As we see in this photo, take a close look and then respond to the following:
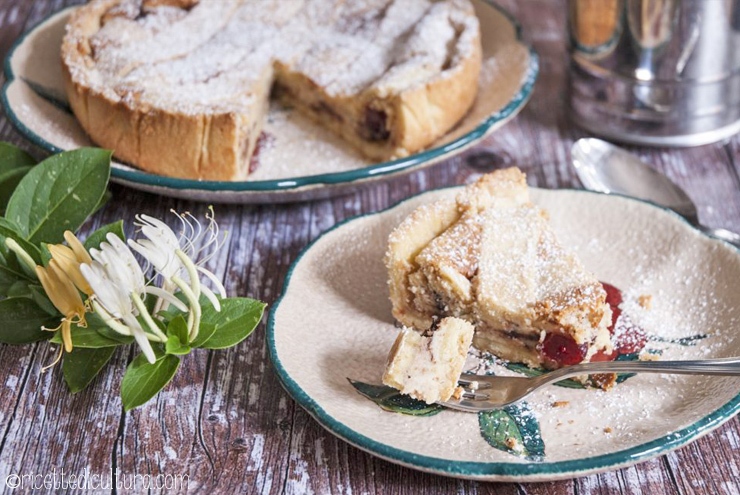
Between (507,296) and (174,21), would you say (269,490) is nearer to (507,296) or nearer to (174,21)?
(507,296)

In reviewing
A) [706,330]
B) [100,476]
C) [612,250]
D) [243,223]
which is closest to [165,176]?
[243,223]

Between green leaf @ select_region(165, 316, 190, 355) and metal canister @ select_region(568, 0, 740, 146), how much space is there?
1344 millimetres

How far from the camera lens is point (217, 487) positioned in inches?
55.1

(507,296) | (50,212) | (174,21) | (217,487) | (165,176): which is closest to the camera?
(217,487)

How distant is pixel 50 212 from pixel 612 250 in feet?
3.73

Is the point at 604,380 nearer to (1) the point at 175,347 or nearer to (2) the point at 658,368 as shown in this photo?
(2) the point at 658,368

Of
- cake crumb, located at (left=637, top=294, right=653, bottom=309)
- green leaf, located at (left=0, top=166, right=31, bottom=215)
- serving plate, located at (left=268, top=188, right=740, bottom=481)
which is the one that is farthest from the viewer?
green leaf, located at (left=0, top=166, right=31, bottom=215)

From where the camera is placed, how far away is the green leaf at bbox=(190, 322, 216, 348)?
58.9 inches

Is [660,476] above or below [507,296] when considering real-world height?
below

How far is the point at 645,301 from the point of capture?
1702 millimetres

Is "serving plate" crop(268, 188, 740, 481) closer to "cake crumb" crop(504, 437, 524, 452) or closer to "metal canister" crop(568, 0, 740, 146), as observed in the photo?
"cake crumb" crop(504, 437, 524, 452)

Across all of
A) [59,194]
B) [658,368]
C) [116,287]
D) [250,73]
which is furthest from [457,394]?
[250,73]

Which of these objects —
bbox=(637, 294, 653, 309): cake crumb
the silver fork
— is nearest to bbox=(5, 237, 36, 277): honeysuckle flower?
the silver fork

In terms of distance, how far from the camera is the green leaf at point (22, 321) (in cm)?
158
